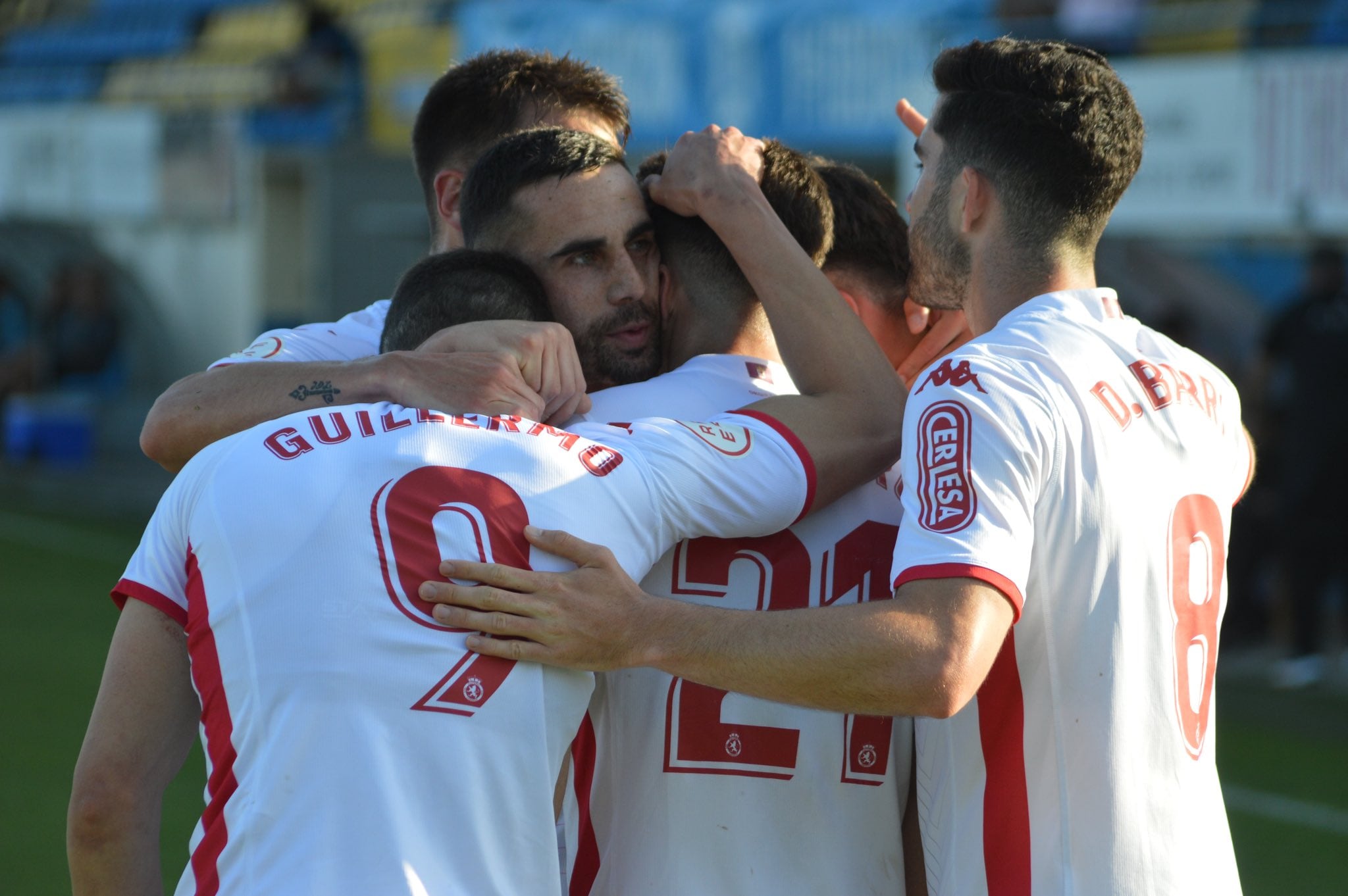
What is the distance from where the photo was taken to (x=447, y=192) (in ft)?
11.1

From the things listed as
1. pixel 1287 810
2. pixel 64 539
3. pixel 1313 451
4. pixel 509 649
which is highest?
pixel 509 649

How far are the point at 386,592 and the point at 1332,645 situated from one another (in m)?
8.10

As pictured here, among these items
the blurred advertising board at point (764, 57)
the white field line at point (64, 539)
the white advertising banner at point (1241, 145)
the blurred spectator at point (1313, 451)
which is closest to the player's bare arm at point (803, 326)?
the white advertising banner at point (1241, 145)

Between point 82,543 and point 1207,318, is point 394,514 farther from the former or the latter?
point 82,543

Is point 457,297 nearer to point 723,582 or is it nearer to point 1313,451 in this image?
point 723,582

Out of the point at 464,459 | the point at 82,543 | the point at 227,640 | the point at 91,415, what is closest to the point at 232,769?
the point at 227,640

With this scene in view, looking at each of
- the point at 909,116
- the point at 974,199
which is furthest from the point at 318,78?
the point at 974,199

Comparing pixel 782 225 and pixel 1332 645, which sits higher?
pixel 782 225

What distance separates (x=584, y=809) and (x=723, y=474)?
60cm

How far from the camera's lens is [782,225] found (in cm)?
253

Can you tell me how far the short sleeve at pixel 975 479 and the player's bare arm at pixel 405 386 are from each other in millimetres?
551

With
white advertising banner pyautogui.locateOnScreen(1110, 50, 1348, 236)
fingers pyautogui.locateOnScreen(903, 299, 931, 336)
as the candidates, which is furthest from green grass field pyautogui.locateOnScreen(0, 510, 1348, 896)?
fingers pyautogui.locateOnScreen(903, 299, 931, 336)

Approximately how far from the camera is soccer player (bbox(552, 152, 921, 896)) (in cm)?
221

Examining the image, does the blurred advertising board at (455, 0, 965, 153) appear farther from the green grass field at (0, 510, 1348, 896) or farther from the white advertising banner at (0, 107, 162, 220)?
the white advertising banner at (0, 107, 162, 220)
